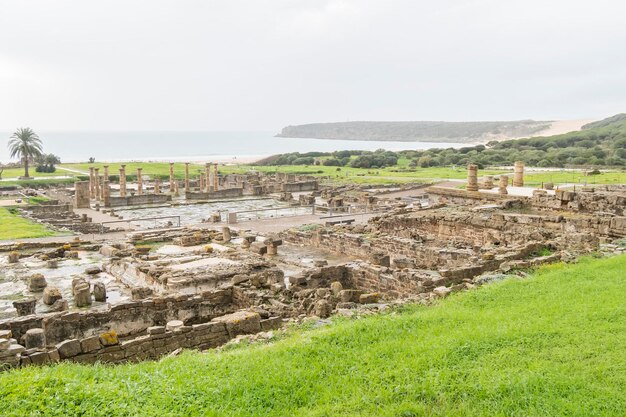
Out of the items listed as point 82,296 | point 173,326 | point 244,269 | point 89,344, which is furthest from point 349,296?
point 82,296

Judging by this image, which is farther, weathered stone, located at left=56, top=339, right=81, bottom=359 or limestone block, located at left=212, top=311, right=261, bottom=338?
limestone block, located at left=212, top=311, right=261, bottom=338

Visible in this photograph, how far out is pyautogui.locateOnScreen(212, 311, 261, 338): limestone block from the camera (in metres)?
11.4

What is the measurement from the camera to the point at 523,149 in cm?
8919

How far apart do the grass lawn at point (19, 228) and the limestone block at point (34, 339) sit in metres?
19.2

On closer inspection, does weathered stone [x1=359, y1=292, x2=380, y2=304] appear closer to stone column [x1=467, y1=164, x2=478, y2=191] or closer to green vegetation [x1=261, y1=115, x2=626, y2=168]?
stone column [x1=467, y1=164, x2=478, y2=191]

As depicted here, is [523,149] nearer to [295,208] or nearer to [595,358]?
[295,208]

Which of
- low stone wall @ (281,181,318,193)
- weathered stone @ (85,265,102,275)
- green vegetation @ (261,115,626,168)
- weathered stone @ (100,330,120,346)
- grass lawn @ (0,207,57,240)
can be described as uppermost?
green vegetation @ (261,115,626,168)

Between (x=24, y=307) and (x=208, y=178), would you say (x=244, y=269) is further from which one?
(x=208, y=178)

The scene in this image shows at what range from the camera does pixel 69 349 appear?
9469mm

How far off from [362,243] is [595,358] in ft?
46.0

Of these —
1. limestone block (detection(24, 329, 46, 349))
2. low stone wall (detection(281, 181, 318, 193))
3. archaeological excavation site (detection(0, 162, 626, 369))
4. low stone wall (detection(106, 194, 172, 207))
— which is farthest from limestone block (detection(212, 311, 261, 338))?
low stone wall (detection(281, 181, 318, 193))

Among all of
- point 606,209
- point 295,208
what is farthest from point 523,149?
point 606,209

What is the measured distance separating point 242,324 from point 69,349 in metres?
3.48

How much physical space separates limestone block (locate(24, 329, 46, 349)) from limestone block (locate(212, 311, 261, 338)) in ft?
11.6
